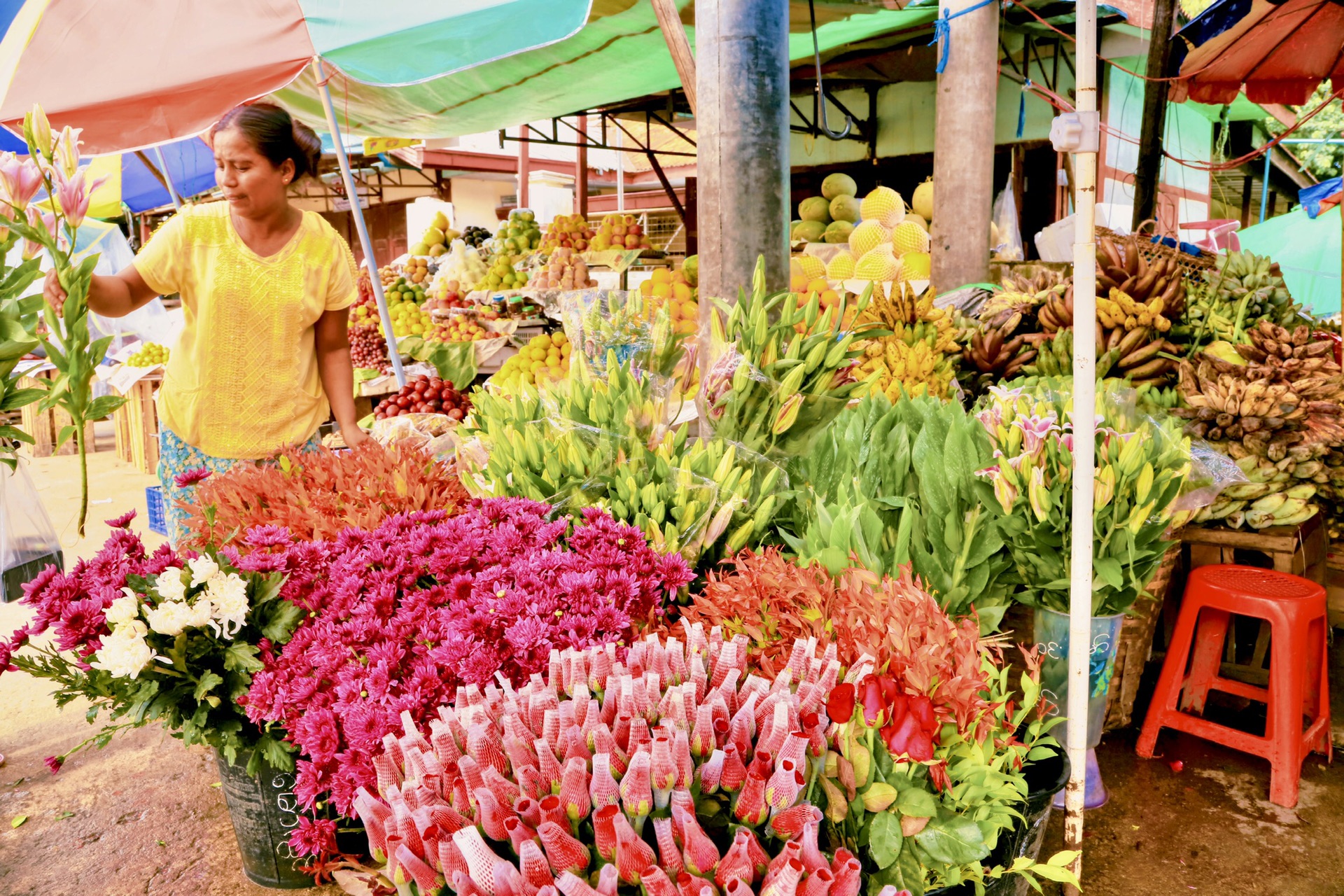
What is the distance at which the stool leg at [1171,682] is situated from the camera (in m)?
2.65

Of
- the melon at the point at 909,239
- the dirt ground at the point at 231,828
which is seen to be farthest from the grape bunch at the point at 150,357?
the melon at the point at 909,239

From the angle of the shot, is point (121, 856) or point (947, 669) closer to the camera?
point (947, 669)

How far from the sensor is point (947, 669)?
1.21 meters

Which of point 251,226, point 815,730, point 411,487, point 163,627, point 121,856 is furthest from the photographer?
point 251,226

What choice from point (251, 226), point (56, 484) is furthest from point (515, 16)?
point (56, 484)

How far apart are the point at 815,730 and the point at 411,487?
1283mm

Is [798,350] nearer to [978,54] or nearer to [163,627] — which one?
[163,627]

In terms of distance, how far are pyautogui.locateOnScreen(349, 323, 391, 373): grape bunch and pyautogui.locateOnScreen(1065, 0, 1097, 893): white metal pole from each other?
5.26m

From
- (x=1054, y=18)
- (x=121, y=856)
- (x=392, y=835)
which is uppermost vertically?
(x=1054, y=18)

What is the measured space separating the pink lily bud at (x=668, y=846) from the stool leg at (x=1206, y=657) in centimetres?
243

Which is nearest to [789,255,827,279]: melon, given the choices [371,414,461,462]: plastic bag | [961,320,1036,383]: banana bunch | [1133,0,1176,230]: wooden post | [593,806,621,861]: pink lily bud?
[961,320,1036,383]: banana bunch

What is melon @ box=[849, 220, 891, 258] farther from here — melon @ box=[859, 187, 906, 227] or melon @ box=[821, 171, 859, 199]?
melon @ box=[821, 171, 859, 199]

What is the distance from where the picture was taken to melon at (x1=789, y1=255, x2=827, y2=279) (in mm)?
5188

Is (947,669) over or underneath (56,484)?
over
